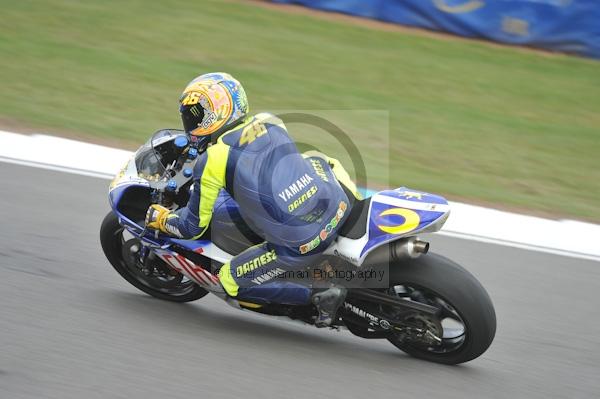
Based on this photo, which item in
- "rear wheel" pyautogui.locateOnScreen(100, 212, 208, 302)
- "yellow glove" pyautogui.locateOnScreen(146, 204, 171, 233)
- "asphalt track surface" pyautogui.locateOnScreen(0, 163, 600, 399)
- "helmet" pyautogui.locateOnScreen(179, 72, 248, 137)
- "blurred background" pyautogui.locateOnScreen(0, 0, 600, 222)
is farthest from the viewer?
"blurred background" pyautogui.locateOnScreen(0, 0, 600, 222)

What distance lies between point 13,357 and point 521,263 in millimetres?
4148

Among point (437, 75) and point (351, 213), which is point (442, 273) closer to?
point (351, 213)

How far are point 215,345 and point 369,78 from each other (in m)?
8.01

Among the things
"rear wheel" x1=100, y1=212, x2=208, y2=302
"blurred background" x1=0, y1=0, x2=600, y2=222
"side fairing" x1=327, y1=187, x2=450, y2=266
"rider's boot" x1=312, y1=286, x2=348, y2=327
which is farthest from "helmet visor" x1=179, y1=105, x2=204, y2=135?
"blurred background" x1=0, y1=0, x2=600, y2=222

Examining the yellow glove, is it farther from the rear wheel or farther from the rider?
the rear wheel

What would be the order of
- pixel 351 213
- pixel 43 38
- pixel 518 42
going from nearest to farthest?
pixel 351 213, pixel 43 38, pixel 518 42

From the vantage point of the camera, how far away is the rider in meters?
4.52

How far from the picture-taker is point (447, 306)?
4.58m

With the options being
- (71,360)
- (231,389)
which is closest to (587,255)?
(231,389)

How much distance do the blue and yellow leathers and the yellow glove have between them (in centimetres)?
5

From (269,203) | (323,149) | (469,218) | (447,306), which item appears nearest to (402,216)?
(447,306)

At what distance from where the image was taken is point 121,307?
525 centimetres

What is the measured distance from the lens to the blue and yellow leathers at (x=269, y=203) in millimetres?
4512

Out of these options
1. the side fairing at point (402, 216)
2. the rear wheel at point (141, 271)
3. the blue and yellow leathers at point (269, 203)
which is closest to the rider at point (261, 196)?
the blue and yellow leathers at point (269, 203)
